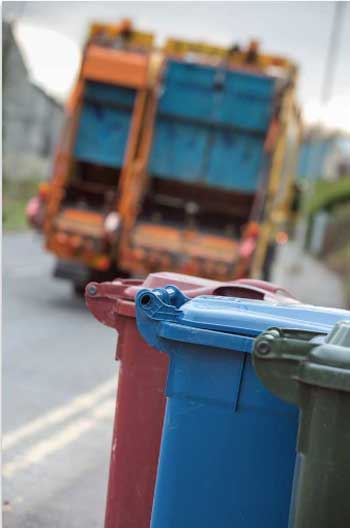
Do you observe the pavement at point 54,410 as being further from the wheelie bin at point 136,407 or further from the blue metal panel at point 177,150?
the blue metal panel at point 177,150

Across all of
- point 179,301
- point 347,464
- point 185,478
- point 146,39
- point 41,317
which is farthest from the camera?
point 146,39

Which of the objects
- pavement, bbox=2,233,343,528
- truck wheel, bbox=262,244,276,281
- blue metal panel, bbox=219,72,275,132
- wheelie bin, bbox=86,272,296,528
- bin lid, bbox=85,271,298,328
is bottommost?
pavement, bbox=2,233,343,528

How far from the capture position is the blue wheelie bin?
3562mm

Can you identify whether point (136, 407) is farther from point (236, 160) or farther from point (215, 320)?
point (236, 160)

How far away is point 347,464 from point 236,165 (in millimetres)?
11544

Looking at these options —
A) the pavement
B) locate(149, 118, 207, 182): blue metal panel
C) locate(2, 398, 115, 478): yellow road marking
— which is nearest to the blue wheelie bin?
the pavement

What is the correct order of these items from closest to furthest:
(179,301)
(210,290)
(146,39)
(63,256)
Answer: (179,301) → (210,290) → (63,256) → (146,39)

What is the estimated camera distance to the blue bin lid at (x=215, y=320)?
3604 millimetres

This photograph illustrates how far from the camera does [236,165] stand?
47.5ft

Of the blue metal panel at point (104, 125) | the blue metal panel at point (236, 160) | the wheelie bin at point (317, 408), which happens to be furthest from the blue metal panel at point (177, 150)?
the wheelie bin at point (317, 408)

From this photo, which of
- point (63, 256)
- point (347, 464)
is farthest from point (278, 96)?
point (347, 464)

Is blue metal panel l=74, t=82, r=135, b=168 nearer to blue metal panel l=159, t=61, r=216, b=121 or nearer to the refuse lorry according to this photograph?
the refuse lorry

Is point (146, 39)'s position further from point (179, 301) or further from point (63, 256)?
point (179, 301)

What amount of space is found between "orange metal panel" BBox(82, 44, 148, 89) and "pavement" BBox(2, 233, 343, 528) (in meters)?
2.86
